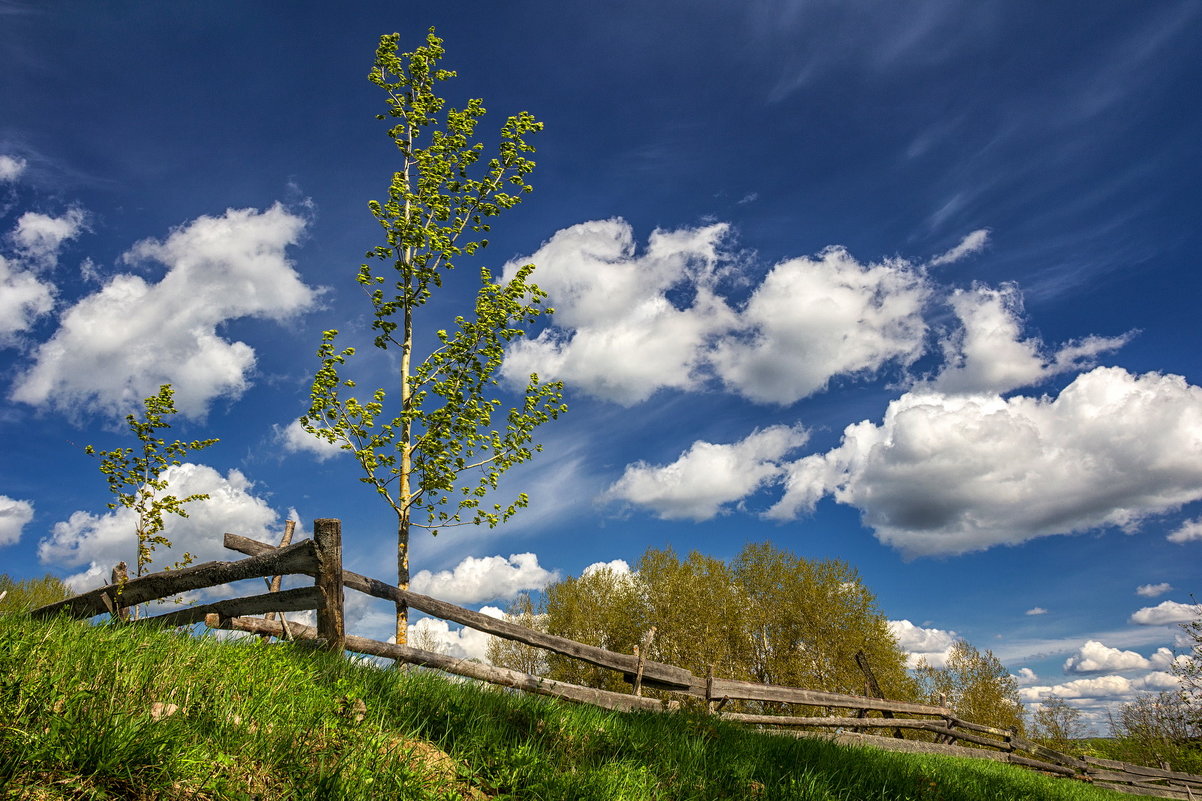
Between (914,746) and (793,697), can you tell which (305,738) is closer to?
(793,697)

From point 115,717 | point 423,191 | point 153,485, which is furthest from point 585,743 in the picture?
A: point 423,191

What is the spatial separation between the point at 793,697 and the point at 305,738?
37.2 ft

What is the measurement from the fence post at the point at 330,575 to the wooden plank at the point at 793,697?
22.3ft

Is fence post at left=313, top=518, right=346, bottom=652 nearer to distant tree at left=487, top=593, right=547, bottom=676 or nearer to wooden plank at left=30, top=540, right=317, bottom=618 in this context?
wooden plank at left=30, top=540, right=317, bottom=618

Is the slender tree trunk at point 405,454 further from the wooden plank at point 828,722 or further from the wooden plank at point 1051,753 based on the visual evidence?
the wooden plank at point 1051,753

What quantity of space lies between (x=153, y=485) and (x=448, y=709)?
417 inches

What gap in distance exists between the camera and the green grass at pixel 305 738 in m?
2.73

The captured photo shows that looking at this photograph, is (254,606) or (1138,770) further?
(1138,770)

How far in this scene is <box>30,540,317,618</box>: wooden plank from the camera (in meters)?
6.20

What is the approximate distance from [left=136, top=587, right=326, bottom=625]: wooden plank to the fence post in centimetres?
9

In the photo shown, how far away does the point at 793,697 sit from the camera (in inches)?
487

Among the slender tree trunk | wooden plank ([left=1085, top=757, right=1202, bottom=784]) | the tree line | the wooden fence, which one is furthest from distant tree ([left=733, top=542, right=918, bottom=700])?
the slender tree trunk

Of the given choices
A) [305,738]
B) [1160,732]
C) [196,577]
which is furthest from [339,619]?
[1160,732]

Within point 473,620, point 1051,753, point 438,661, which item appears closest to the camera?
point 438,661
